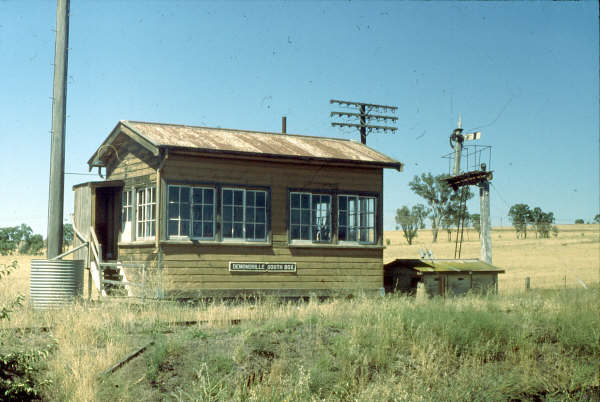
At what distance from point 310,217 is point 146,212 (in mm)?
4447

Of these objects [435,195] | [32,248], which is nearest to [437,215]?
[435,195]

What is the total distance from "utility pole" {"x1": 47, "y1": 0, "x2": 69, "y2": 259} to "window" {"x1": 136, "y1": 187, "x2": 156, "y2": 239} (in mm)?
2729

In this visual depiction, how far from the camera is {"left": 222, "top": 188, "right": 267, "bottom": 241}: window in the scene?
673 inches

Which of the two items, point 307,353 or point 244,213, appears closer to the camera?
point 307,353

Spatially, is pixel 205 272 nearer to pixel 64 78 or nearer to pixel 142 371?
pixel 64 78

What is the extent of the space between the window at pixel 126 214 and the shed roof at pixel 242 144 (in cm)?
178

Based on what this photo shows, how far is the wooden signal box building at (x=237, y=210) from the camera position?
1645 cm

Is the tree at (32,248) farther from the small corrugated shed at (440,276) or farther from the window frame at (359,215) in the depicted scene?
the window frame at (359,215)

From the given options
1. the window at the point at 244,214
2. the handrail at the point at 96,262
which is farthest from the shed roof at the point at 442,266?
the handrail at the point at 96,262

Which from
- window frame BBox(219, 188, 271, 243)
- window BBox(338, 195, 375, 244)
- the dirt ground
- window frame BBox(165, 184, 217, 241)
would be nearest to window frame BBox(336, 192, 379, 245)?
window BBox(338, 195, 375, 244)

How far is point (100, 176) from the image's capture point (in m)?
20.6

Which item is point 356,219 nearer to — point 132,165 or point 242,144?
point 242,144

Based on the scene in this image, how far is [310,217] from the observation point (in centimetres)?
1823

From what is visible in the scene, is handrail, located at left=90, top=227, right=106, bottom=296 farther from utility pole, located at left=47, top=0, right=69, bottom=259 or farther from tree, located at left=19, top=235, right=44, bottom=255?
tree, located at left=19, top=235, right=44, bottom=255
